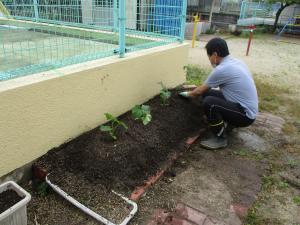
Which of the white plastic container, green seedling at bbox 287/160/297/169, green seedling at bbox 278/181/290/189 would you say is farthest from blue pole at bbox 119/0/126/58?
green seedling at bbox 287/160/297/169

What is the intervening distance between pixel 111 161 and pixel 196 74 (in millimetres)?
4323

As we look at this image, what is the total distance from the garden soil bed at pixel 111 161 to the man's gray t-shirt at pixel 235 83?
2.56 feet

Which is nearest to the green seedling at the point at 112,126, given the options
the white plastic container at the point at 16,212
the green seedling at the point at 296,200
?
the white plastic container at the point at 16,212

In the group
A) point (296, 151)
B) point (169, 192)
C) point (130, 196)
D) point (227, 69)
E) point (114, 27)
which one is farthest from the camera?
point (114, 27)

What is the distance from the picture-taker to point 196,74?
6.55m

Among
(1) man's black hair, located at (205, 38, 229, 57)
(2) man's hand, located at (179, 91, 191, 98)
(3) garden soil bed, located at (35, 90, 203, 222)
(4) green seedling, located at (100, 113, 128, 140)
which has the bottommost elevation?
(3) garden soil bed, located at (35, 90, 203, 222)

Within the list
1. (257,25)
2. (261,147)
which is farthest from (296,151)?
(257,25)

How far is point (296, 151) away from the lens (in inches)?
143

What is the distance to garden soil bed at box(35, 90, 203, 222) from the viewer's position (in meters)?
2.41

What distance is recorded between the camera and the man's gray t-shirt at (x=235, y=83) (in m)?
3.39

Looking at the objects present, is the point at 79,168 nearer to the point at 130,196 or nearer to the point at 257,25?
the point at 130,196

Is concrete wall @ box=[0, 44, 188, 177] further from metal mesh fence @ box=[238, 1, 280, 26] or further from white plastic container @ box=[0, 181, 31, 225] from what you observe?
metal mesh fence @ box=[238, 1, 280, 26]

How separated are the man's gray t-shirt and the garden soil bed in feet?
2.56

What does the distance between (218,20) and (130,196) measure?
1754cm
